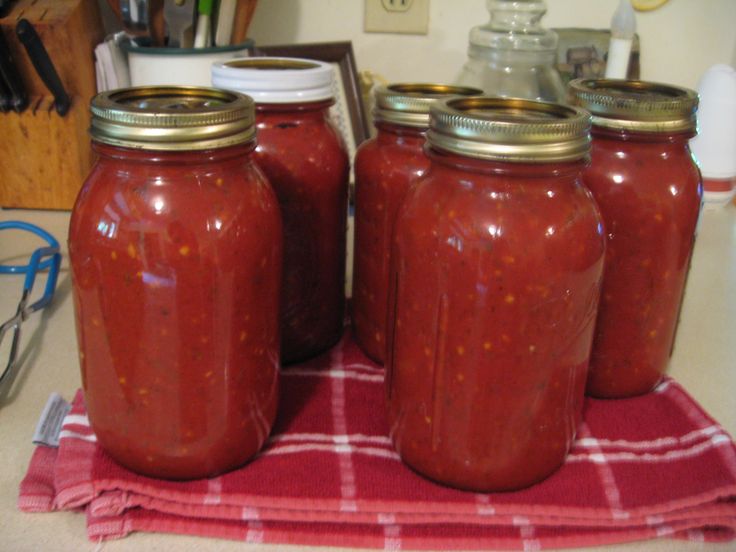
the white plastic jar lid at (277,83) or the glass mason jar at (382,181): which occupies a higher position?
the white plastic jar lid at (277,83)

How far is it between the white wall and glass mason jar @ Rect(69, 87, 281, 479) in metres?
0.70

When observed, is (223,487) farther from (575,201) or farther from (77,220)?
(575,201)

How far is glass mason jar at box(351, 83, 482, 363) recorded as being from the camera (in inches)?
27.1

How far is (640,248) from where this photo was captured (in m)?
0.66

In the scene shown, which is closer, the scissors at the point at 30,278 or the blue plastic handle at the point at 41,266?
the scissors at the point at 30,278

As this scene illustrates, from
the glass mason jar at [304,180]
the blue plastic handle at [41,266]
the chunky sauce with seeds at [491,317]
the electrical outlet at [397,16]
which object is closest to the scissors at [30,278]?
the blue plastic handle at [41,266]

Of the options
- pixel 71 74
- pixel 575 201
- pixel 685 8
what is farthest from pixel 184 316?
pixel 685 8

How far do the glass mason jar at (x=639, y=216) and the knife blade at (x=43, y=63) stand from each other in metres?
0.72

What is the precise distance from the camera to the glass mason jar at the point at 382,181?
69 cm

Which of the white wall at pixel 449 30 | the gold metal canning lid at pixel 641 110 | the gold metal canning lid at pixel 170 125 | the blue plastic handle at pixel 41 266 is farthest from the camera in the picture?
the white wall at pixel 449 30

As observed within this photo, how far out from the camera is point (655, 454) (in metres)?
0.63

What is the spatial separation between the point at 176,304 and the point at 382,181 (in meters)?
0.27

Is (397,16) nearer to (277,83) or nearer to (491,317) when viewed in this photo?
(277,83)

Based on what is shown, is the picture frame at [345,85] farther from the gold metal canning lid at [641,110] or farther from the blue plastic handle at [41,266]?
the gold metal canning lid at [641,110]
